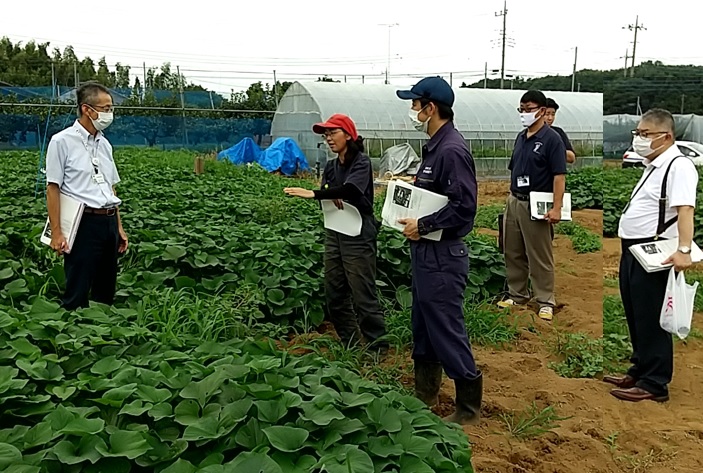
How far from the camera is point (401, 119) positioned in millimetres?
18547

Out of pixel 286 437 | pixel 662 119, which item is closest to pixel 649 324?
pixel 662 119

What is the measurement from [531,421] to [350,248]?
1.43m

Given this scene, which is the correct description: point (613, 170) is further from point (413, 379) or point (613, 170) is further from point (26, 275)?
point (26, 275)

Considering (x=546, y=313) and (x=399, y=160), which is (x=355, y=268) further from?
(x=399, y=160)

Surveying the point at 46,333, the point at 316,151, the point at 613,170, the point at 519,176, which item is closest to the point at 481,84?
the point at 316,151

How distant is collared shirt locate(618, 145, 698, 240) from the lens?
3568mm

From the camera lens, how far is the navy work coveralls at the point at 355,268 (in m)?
4.17

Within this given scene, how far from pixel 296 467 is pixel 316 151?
16.8 m

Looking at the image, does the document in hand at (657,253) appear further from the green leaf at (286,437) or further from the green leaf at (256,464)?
the green leaf at (256,464)

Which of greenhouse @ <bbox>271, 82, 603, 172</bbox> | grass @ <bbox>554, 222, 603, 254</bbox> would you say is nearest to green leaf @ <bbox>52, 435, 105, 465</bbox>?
grass @ <bbox>554, 222, 603, 254</bbox>

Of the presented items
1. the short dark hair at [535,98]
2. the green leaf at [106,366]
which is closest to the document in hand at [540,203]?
the short dark hair at [535,98]

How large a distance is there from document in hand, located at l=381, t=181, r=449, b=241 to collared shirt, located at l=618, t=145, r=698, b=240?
1.18 m

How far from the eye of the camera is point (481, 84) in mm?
37094

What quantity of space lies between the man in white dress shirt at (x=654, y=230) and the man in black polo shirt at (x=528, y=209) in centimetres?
139
